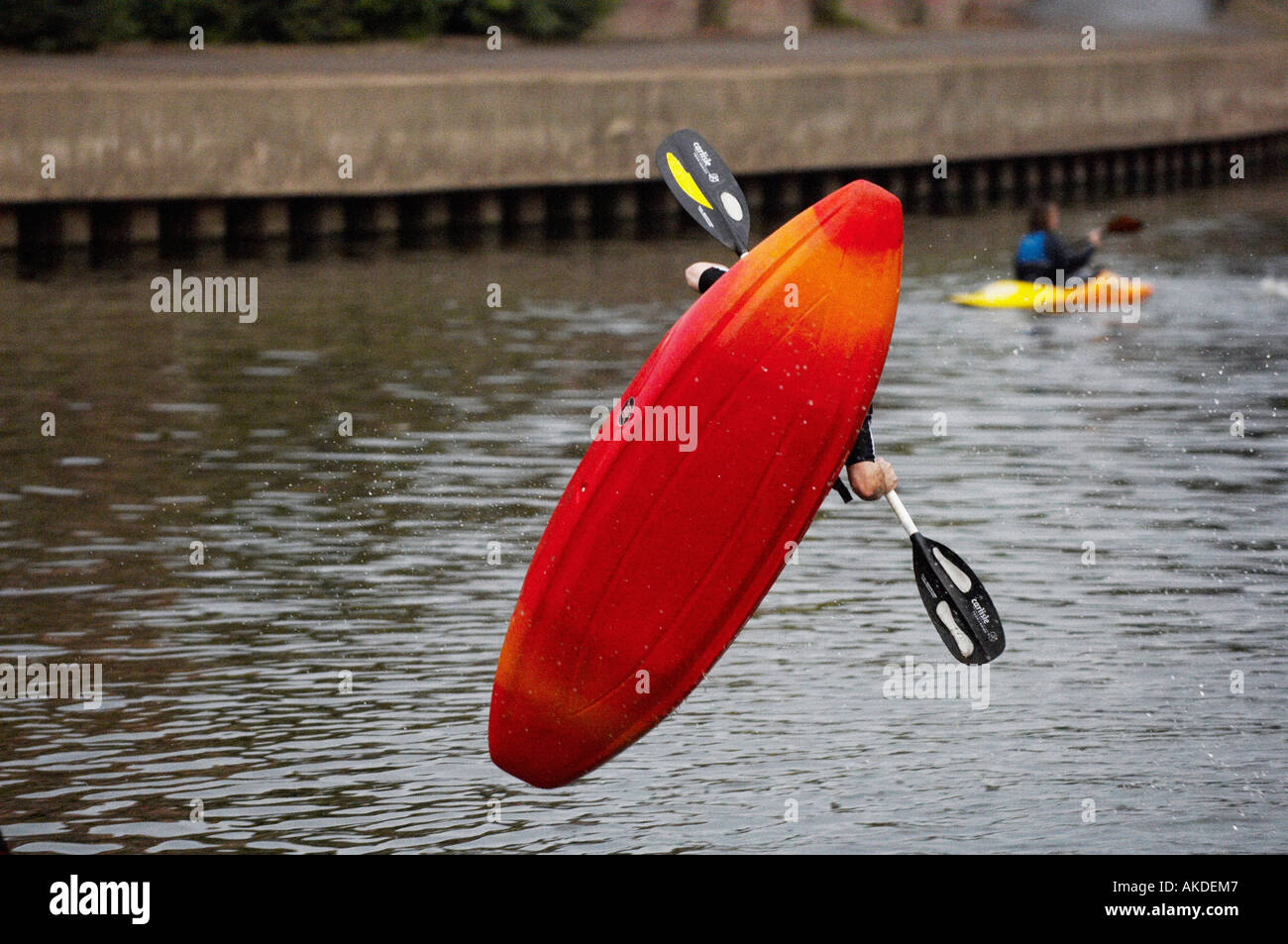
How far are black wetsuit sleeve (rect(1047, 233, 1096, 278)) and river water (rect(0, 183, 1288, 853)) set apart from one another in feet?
2.50

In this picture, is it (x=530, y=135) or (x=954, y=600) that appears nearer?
(x=954, y=600)

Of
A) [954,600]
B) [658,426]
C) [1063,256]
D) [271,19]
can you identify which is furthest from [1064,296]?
[658,426]

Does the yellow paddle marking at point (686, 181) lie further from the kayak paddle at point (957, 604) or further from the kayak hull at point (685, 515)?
the kayak paddle at point (957, 604)

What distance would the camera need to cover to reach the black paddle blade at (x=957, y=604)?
1016cm

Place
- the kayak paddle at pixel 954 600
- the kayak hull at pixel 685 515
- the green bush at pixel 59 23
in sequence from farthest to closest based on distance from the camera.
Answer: the green bush at pixel 59 23 → the kayak paddle at pixel 954 600 → the kayak hull at pixel 685 515

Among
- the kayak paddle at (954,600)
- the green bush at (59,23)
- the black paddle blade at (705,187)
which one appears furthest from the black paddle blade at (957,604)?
the green bush at (59,23)

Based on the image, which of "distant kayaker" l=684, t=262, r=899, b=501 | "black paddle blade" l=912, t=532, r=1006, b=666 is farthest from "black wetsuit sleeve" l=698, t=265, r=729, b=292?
"black paddle blade" l=912, t=532, r=1006, b=666

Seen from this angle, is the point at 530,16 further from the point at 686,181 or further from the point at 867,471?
the point at 867,471

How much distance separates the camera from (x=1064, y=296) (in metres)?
27.2

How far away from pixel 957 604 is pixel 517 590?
4.56 m

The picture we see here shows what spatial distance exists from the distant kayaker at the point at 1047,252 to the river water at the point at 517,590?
0.79m

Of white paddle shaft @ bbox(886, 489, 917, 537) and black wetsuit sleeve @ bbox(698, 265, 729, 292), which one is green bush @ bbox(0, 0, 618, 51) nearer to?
black wetsuit sleeve @ bbox(698, 265, 729, 292)

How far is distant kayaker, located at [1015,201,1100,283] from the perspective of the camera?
85.9 feet
